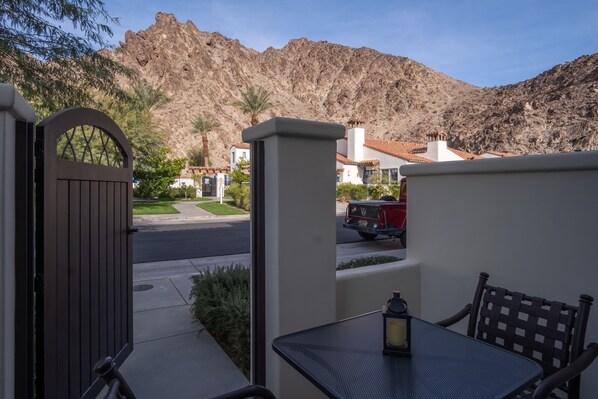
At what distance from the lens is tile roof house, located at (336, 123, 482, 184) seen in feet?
109

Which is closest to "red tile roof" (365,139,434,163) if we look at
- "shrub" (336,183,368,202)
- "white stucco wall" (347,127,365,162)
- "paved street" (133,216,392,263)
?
"white stucco wall" (347,127,365,162)

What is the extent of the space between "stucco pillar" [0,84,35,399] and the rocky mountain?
48.2 m

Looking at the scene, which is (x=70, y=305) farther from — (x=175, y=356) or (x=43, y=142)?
(x=175, y=356)

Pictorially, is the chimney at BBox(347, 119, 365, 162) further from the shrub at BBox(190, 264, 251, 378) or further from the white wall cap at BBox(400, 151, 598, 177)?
the white wall cap at BBox(400, 151, 598, 177)

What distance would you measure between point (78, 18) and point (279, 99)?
292 ft

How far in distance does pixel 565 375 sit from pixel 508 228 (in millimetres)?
1257

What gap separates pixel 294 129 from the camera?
2.32 meters

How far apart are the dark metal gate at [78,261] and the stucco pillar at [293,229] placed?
1.25m

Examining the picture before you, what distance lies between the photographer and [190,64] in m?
80.2

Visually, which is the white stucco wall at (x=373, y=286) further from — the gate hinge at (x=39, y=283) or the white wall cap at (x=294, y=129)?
the gate hinge at (x=39, y=283)

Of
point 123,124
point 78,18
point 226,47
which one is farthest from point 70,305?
point 226,47

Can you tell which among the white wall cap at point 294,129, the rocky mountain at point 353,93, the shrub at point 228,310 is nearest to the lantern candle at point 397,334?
the white wall cap at point 294,129

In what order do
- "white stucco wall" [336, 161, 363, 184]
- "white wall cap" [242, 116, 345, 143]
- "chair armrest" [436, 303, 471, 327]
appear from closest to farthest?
"white wall cap" [242, 116, 345, 143], "chair armrest" [436, 303, 471, 327], "white stucco wall" [336, 161, 363, 184]

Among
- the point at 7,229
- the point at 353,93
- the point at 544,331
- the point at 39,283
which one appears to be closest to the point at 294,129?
the point at 7,229
